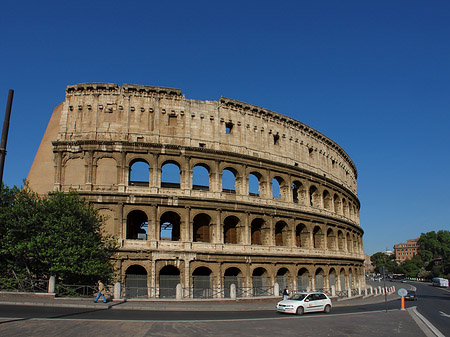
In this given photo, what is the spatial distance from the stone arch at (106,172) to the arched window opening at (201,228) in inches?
302

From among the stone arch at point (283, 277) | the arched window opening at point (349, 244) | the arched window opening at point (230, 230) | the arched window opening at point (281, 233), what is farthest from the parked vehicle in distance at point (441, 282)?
the arched window opening at point (230, 230)

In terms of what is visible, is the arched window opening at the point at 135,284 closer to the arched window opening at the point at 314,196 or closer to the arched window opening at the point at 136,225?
the arched window opening at the point at 136,225

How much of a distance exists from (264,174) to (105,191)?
14305 mm

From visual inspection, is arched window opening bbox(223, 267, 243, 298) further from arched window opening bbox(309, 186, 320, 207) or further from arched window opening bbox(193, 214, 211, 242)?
arched window opening bbox(309, 186, 320, 207)

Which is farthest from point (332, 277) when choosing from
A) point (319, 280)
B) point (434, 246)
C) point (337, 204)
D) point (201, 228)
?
point (434, 246)

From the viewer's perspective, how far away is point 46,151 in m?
33.0

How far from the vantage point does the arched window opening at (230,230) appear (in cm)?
3456

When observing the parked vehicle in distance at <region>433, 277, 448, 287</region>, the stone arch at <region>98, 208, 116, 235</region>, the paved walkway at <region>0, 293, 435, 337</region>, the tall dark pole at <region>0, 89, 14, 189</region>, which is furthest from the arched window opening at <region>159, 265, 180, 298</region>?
the parked vehicle in distance at <region>433, 277, 448, 287</region>

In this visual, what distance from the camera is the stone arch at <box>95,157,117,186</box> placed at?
30.9 meters

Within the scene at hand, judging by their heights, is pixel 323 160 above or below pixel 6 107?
above

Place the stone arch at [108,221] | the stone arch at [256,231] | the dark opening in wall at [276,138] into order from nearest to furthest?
the stone arch at [108,221] → the stone arch at [256,231] → the dark opening in wall at [276,138]

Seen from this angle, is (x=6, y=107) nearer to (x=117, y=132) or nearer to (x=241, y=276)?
(x=117, y=132)

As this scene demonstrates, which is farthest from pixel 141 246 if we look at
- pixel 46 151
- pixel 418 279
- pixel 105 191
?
pixel 418 279

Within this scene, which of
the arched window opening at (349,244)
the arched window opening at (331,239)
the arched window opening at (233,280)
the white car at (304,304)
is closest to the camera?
the white car at (304,304)
